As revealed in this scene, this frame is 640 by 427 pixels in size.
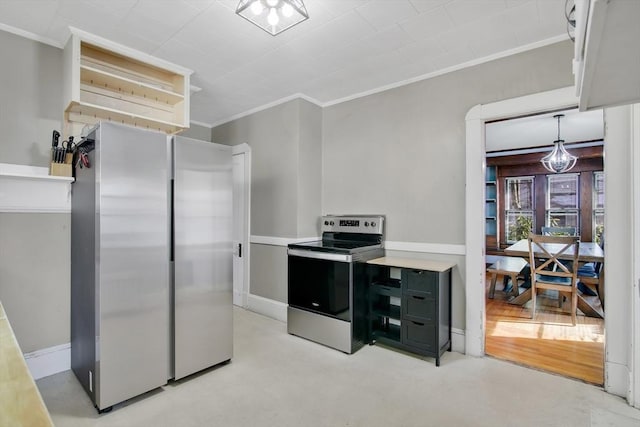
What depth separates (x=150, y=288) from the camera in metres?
2.20

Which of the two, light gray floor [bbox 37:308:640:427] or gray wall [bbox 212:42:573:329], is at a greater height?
gray wall [bbox 212:42:573:329]

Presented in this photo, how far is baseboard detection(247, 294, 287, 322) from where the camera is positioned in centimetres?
380

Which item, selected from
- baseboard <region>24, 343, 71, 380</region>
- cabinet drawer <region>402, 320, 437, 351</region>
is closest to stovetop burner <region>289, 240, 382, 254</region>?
cabinet drawer <region>402, 320, 437, 351</region>

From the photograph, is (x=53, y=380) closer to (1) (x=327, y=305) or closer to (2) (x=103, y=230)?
(2) (x=103, y=230)

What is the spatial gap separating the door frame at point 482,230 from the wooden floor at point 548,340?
215 mm

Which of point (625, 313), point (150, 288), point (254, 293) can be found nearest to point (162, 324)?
point (150, 288)

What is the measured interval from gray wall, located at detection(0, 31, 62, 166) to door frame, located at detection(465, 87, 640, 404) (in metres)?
3.57

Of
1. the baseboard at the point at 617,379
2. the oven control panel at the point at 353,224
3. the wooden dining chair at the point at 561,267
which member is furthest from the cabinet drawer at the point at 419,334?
the wooden dining chair at the point at 561,267

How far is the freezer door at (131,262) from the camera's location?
202 centimetres

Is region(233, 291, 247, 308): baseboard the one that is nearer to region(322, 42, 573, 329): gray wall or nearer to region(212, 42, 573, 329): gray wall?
region(212, 42, 573, 329): gray wall

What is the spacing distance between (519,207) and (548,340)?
4.60 metres

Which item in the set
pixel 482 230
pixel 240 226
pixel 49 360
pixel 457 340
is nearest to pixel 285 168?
pixel 240 226

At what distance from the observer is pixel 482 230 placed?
2.77m

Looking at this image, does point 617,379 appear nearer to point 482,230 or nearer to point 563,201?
point 482,230
